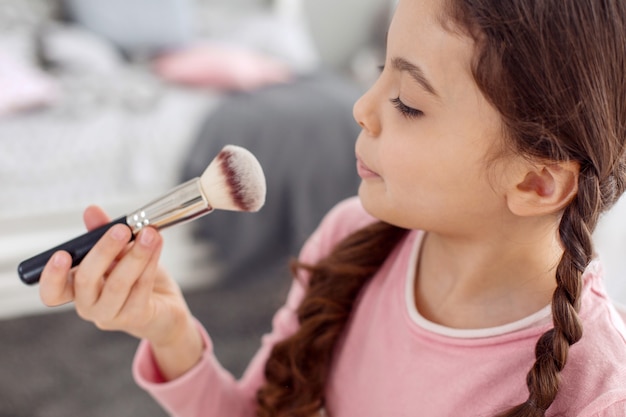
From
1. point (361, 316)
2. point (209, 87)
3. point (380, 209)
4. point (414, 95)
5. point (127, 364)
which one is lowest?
point (127, 364)

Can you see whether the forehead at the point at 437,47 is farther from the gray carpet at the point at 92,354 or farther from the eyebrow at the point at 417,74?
the gray carpet at the point at 92,354

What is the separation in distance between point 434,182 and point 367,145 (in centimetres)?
8

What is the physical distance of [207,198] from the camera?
1.86ft

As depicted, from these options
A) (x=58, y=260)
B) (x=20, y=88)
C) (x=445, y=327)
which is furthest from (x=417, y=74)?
(x=20, y=88)

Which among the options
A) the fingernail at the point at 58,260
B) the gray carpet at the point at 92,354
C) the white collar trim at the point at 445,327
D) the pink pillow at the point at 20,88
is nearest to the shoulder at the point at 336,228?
the white collar trim at the point at 445,327

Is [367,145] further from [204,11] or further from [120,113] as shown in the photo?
[204,11]

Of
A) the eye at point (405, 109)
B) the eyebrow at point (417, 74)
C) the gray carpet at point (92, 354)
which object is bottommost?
the gray carpet at point (92, 354)

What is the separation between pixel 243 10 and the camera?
293 centimetres

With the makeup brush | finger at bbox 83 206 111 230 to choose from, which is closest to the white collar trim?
the makeup brush

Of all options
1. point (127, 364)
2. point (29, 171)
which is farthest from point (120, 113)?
point (127, 364)

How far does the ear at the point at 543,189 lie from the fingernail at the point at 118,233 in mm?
349

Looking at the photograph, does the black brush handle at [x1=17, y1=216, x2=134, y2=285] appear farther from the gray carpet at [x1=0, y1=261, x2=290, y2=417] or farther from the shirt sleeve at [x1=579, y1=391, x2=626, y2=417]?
the gray carpet at [x1=0, y1=261, x2=290, y2=417]

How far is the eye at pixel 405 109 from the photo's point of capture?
A: 1.85 ft

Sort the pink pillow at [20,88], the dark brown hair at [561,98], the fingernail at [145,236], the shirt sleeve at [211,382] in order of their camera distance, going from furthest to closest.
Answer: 1. the pink pillow at [20,88]
2. the shirt sleeve at [211,382]
3. the fingernail at [145,236]
4. the dark brown hair at [561,98]
